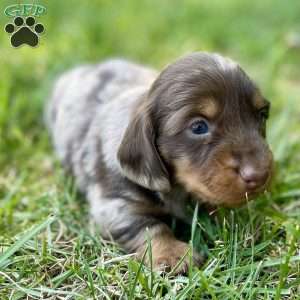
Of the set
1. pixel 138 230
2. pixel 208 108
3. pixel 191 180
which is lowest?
pixel 138 230

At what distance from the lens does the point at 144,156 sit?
167 inches

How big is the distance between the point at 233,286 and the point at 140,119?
4.71ft

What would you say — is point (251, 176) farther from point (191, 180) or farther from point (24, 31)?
point (24, 31)

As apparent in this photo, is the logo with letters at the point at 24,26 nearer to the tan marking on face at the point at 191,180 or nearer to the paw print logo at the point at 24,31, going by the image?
the paw print logo at the point at 24,31

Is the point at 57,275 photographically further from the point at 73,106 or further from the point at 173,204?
the point at 73,106

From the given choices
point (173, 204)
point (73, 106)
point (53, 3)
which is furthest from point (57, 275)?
point (53, 3)

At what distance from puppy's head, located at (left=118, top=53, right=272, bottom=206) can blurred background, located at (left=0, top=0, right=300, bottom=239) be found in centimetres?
130

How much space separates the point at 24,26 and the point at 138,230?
180 cm

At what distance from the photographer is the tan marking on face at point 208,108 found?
403 cm

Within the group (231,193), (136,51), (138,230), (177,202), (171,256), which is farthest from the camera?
(136,51)

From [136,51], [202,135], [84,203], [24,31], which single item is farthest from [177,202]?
[136,51]

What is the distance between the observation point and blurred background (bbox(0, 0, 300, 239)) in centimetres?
599

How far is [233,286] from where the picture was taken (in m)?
3.62

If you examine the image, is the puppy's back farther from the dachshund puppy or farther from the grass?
the dachshund puppy
